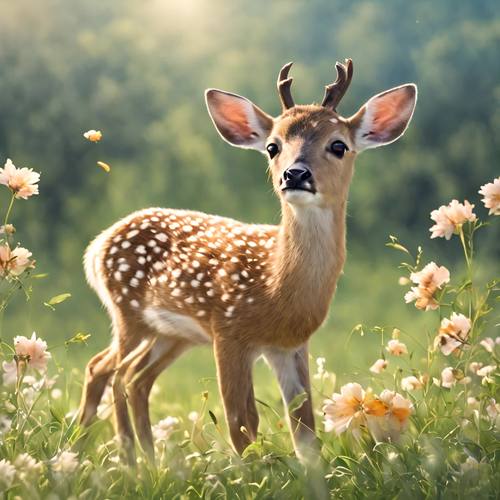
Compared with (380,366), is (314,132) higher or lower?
higher

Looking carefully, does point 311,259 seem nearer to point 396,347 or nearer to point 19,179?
point 396,347

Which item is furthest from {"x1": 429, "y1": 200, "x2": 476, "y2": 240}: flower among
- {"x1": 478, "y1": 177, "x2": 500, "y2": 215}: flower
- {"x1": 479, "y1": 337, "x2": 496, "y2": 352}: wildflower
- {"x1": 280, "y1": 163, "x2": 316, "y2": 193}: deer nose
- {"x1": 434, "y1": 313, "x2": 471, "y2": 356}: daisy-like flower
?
{"x1": 280, "y1": 163, "x2": 316, "y2": 193}: deer nose

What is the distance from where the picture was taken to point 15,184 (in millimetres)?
4230

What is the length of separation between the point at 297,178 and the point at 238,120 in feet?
→ 2.57

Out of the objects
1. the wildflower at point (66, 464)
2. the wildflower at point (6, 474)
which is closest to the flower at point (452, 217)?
the wildflower at point (66, 464)

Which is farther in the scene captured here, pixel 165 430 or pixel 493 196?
pixel 165 430

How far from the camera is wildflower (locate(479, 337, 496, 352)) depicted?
4405mm

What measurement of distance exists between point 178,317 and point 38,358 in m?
1.25

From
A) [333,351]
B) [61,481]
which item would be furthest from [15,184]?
[333,351]

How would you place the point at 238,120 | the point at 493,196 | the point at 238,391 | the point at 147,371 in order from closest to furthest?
the point at 493,196 < the point at 238,391 < the point at 238,120 < the point at 147,371

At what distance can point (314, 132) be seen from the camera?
4934 millimetres

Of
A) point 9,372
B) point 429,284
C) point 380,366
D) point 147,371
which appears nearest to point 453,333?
point 429,284

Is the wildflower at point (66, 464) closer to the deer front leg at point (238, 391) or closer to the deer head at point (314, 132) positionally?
the deer front leg at point (238, 391)

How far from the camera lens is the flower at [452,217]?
436cm
